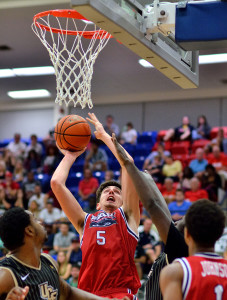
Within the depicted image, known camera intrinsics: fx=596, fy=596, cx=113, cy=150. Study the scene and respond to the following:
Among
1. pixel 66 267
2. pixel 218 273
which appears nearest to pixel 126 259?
pixel 218 273

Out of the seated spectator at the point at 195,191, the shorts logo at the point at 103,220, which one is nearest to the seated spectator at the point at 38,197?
the seated spectator at the point at 195,191

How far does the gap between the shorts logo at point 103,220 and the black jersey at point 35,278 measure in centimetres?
101

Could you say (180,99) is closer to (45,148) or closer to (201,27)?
(45,148)

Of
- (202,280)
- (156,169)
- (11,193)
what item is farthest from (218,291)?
(11,193)

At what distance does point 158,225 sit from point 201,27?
180 centimetres

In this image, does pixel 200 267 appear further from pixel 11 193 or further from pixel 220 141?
pixel 11 193

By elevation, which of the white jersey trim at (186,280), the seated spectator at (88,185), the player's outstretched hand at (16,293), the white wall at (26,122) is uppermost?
the white wall at (26,122)

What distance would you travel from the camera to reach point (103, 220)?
4.54 meters

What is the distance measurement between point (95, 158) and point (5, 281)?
11.4 meters

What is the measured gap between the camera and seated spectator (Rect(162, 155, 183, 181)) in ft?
42.7

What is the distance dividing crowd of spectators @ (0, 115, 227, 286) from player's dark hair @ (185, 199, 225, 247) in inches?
233

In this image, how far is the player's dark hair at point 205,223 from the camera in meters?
2.83

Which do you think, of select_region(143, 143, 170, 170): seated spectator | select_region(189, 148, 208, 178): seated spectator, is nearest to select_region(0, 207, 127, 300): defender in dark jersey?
select_region(189, 148, 208, 178): seated spectator

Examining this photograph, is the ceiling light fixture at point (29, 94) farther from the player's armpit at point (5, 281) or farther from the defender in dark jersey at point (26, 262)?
the player's armpit at point (5, 281)
